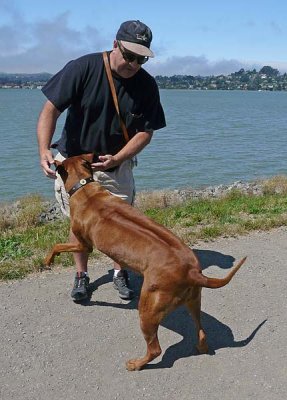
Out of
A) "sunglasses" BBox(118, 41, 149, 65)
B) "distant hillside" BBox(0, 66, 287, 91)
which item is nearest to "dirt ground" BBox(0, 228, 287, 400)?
"sunglasses" BBox(118, 41, 149, 65)

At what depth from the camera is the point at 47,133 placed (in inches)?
197

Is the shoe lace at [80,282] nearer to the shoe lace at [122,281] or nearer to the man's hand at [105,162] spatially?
the shoe lace at [122,281]

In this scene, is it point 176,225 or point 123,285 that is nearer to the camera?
point 123,285

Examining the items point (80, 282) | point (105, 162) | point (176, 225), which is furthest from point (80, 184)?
point (176, 225)

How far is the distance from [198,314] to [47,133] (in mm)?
2161

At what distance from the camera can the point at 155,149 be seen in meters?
23.2

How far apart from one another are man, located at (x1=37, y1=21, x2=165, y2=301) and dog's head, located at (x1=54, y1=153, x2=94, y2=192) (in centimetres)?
9

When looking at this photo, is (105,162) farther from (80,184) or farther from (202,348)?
(202,348)

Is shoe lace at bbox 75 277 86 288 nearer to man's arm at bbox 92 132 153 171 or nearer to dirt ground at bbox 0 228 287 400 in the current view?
dirt ground at bbox 0 228 287 400

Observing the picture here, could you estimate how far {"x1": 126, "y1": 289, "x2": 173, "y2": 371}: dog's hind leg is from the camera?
394 cm

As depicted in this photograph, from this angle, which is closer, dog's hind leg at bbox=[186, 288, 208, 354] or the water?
dog's hind leg at bbox=[186, 288, 208, 354]

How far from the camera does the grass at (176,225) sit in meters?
6.12

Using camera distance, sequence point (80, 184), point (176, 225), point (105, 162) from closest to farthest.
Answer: point (80, 184)
point (105, 162)
point (176, 225)

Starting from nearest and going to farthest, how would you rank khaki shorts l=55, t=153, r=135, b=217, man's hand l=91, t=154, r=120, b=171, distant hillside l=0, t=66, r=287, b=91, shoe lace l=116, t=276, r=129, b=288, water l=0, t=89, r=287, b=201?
man's hand l=91, t=154, r=120, b=171 < khaki shorts l=55, t=153, r=135, b=217 < shoe lace l=116, t=276, r=129, b=288 < water l=0, t=89, r=287, b=201 < distant hillside l=0, t=66, r=287, b=91
